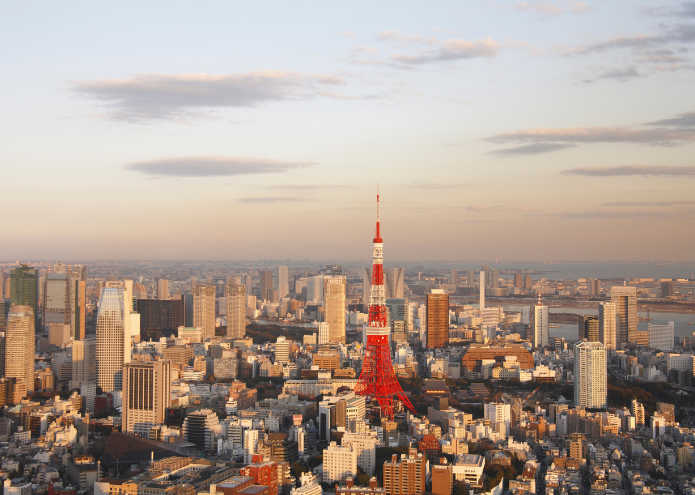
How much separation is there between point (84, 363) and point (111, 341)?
79cm

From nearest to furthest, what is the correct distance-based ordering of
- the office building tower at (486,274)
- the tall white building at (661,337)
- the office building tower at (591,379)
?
the office building tower at (591,379) < the tall white building at (661,337) < the office building tower at (486,274)

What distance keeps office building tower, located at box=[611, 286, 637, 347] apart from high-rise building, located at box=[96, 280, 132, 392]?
1279 cm

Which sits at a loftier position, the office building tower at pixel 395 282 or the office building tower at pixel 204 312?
the office building tower at pixel 395 282

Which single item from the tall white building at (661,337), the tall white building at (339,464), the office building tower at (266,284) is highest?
the office building tower at (266,284)

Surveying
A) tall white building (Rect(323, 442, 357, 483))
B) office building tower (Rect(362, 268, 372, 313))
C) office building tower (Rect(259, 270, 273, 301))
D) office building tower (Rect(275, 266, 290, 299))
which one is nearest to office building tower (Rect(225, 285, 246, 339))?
office building tower (Rect(362, 268, 372, 313))

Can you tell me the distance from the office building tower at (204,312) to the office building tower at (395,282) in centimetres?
860

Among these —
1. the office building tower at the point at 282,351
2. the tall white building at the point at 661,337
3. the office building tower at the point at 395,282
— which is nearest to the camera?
the office building tower at the point at 282,351

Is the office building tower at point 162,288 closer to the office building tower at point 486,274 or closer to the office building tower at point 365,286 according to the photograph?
the office building tower at point 365,286

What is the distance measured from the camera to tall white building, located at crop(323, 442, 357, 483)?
1023cm

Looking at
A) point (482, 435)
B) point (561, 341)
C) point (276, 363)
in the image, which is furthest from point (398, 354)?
point (482, 435)

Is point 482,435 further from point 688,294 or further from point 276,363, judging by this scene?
point 688,294

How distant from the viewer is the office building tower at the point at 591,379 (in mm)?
14875

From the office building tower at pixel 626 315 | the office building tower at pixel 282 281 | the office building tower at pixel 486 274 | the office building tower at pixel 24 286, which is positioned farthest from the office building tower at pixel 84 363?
the office building tower at pixel 486 274

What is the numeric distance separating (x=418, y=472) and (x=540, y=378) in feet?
→ 29.2
